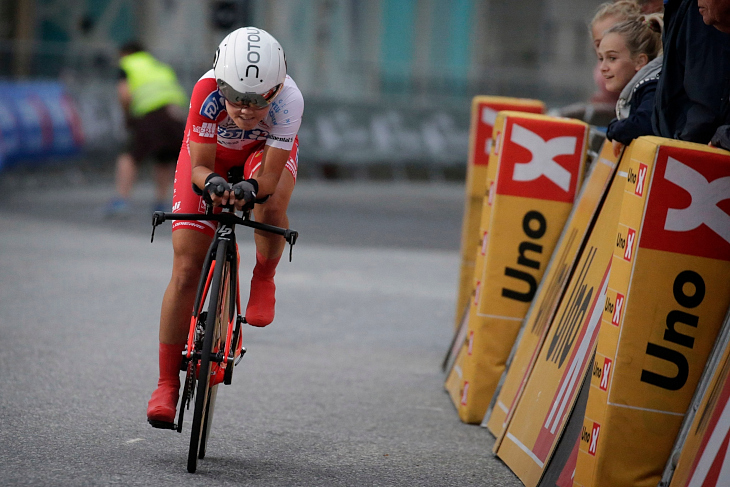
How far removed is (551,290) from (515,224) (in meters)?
0.47

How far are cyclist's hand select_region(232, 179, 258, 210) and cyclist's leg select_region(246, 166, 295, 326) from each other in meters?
0.51

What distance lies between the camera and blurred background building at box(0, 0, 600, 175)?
1972 centimetres

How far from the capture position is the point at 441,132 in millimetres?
23953

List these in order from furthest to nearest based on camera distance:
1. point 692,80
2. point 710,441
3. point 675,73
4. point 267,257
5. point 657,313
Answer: point 267,257, point 675,73, point 692,80, point 657,313, point 710,441

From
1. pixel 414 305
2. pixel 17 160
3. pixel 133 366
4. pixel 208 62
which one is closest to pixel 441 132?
pixel 208 62

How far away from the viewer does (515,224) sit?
590cm

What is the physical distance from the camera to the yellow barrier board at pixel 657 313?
151 inches

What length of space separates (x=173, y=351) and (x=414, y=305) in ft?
16.7

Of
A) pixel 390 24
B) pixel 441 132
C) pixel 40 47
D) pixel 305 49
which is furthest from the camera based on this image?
pixel 390 24

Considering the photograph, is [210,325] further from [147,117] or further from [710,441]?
[147,117]

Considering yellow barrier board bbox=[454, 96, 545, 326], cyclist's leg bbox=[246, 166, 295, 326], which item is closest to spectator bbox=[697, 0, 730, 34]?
cyclist's leg bbox=[246, 166, 295, 326]

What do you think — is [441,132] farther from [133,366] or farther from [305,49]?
[133,366]

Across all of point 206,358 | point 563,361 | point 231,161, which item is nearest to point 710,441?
point 563,361

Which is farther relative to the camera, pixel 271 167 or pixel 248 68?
pixel 271 167
